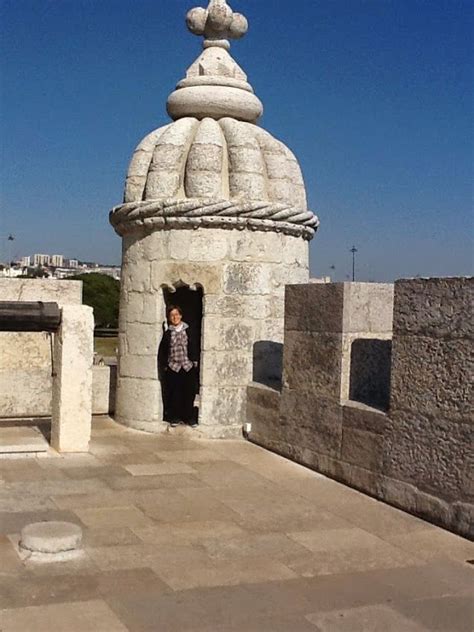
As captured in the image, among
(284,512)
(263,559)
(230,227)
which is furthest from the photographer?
(230,227)

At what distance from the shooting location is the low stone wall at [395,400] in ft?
18.3

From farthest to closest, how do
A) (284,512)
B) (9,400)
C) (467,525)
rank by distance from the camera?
(9,400) < (284,512) < (467,525)

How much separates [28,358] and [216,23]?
166 inches

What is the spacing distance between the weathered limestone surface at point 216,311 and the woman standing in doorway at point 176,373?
13 centimetres

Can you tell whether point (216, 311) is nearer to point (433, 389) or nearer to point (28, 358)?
point (28, 358)

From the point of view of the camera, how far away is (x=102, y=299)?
29.8 metres

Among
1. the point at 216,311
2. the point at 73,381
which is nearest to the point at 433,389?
the point at 73,381

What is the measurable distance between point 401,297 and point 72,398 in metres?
3.13

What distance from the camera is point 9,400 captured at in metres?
9.45

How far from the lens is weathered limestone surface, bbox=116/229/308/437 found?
878 cm

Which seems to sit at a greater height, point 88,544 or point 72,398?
point 72,398

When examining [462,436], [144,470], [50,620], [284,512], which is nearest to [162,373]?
[144,470]

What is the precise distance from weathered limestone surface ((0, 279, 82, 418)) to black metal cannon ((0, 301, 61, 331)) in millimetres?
1800

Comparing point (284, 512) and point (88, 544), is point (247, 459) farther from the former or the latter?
point (88, 544)
